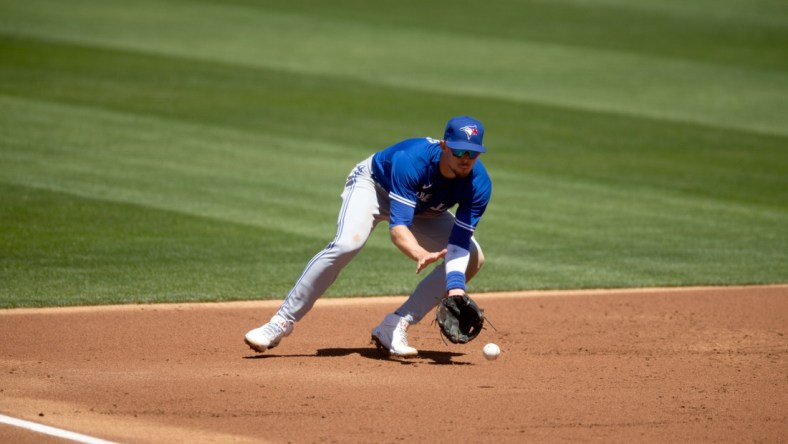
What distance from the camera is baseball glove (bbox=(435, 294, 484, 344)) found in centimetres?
689

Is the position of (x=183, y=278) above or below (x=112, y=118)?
below

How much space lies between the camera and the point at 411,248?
6668 mm

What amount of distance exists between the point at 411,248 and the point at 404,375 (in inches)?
32.9

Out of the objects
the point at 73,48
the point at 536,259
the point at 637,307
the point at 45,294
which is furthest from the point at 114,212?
the point at 73,48

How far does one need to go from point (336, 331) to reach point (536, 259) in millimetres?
3116

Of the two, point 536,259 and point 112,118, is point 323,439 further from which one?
point 112,118

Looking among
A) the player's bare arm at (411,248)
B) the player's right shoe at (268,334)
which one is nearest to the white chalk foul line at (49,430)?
the player's right shoe at (268,334)

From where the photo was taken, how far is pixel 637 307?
9156 millimetres

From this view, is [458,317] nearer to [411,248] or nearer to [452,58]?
[411,248]

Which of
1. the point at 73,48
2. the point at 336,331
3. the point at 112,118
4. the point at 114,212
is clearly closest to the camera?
the point at 336,331

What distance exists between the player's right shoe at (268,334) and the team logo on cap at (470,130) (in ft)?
5.44

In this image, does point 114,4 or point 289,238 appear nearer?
point 289,238

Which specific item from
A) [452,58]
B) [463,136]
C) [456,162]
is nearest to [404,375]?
[456,162]

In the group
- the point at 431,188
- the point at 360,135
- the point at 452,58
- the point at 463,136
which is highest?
the point at 452,58
